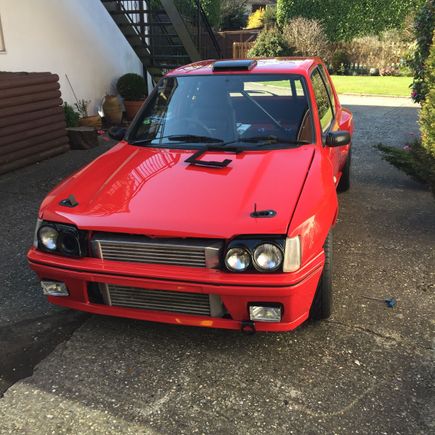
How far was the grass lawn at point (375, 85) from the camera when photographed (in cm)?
1518

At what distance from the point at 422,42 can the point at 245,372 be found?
5.71 m

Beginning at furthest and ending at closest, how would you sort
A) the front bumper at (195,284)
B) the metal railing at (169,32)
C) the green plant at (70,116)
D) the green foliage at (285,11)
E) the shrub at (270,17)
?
the shrub at (270,17), the green foliage at (285,11), the metal railing at (169,32), the green plant at (70,116), the front bumper at (195,284)

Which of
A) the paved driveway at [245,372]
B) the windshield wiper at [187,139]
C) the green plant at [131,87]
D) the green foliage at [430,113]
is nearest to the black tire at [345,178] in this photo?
the green foliage at [430,113]

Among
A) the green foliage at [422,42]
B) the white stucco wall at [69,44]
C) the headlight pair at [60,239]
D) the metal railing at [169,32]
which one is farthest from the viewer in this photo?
the metal railing at [169,32]

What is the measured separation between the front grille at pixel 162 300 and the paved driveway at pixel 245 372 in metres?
0.34

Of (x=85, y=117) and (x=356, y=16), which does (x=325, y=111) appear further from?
(x=356, y=16)

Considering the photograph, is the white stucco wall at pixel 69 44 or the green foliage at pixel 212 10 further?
the green foliage at pixel 212 10

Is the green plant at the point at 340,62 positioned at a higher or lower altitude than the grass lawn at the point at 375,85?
higher

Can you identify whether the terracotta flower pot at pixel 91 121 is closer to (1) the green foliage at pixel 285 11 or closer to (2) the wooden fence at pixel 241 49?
(2) the wooden fence at pixel 241 49

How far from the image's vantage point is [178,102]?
4.03m

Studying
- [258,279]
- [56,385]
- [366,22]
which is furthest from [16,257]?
[366,22]

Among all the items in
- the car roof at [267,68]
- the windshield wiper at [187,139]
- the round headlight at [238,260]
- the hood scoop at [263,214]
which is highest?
the car roof at [267,68]

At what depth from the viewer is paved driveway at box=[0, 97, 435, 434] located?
2.36m

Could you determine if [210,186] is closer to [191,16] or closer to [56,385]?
[56,385]
